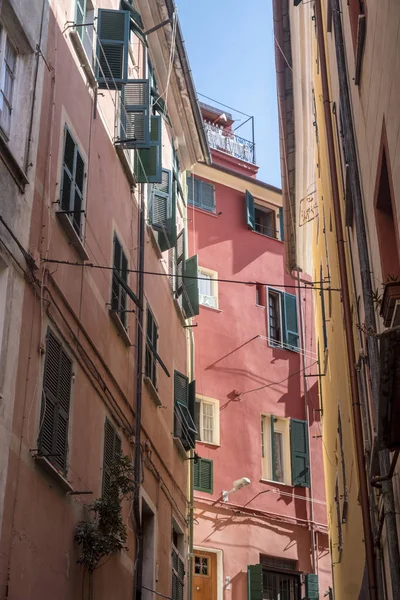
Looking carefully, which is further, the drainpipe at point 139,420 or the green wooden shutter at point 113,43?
the green wooden shutter at point 113,43

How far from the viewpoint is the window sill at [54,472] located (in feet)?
30.1

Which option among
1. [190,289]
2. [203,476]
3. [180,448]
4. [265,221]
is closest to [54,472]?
[180,448]

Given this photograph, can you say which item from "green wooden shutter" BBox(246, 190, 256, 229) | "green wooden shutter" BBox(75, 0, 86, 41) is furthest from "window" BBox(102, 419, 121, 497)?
"green wooden shutter" BBox(246, 190, 256, 229)

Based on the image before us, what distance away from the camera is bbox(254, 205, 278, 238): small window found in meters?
27.2

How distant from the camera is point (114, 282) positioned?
43.8 feet

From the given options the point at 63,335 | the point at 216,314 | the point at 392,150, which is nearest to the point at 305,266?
the point at 216,314

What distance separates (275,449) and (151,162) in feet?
34.1

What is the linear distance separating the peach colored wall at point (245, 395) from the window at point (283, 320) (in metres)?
0.27

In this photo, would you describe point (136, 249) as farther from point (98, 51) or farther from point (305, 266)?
point (305, 266)

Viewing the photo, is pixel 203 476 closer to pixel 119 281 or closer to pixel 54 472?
pixel 119 281

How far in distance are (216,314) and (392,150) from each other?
17664mm

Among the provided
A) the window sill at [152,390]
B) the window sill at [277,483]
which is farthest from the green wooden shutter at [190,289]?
the window sill at [277,483]

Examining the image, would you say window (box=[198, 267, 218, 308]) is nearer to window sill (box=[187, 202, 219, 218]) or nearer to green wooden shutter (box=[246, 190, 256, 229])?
window sill (box=[187, 202, 219, 218])

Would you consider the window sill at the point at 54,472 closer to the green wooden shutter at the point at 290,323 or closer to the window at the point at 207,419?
the window at the point at 207,419
